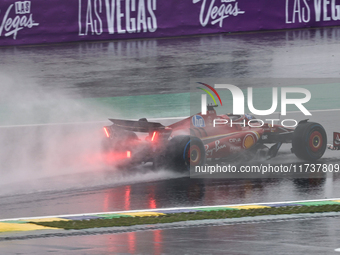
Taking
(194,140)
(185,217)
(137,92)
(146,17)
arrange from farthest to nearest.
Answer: (146,17)
(137,92)
(194,140)
(185,217)

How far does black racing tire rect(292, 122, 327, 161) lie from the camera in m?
10.5

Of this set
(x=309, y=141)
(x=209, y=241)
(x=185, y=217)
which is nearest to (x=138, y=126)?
(x=185, y=217)

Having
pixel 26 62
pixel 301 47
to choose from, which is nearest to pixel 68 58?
pixel 26 62

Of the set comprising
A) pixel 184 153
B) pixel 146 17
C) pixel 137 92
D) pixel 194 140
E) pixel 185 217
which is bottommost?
pixel 185 217

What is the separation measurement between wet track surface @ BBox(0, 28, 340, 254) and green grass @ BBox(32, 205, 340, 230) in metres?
0.53

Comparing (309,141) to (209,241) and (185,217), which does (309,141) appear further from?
(209,241)

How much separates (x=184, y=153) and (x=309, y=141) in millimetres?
2329

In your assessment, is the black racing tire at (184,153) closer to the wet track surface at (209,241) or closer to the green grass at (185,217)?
the green grass at (185,217)

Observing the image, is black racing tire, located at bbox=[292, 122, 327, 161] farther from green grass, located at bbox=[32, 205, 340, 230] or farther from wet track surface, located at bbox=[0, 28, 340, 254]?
green grass, located at bbox=[32, 205, 340, 230]

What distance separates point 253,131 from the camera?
10320mm

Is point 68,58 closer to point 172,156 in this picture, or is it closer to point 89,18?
point 89,18

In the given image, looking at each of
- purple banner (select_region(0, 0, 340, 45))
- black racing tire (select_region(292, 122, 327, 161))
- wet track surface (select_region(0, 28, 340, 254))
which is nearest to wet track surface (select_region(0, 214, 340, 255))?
wet track surface (select_region(0, 28, 340, 254))

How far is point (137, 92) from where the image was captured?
1564 centimetres

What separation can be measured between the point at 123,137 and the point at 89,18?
11560 mm
